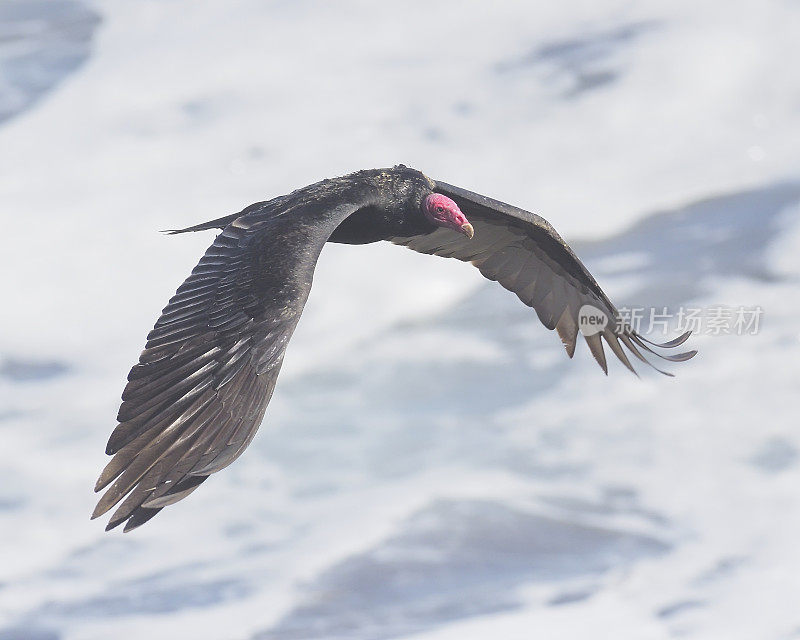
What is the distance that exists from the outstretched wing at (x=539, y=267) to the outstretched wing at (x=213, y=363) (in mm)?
2241

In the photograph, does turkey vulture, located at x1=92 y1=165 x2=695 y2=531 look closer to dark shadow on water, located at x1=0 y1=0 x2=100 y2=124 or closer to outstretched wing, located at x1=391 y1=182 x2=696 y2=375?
outstretched wing, located at x1=391 y1=182 x2=696 y2=375

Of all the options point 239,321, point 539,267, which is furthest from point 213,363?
point 539,267

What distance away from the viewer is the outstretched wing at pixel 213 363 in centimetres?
753

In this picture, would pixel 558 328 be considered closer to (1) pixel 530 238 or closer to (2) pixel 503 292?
(1) pixel 530 238

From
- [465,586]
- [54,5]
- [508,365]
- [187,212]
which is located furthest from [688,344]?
[54,5]

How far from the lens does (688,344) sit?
2600cm

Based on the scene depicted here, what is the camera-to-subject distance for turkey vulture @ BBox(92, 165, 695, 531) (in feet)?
24.9

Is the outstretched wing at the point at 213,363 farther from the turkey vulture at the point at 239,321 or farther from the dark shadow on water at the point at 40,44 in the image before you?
the dark shadow on water at the point at 40,44

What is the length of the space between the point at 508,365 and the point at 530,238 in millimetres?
14166

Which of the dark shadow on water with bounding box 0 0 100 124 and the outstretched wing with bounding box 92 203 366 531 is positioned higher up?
the dark shadow on water with bounding box 0 0 100 124

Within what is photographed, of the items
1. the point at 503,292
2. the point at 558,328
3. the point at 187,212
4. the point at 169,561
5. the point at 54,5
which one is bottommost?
the point at 558,328

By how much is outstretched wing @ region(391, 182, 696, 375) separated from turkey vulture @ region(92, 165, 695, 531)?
3 centimetres

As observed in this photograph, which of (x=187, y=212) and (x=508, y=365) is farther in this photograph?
(x=187, y=212)

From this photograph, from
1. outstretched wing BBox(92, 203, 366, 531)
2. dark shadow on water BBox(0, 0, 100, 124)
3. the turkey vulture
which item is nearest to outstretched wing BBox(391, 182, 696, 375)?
the turkey vulture
